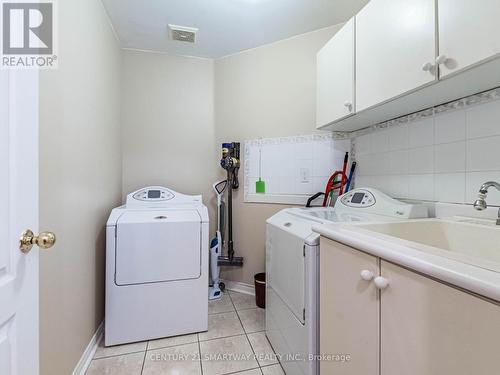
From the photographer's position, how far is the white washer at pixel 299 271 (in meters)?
1.16

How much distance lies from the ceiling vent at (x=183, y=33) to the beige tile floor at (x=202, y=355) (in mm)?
2562

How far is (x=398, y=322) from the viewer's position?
2.35 feet

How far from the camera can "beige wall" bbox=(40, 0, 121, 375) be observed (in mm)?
1121

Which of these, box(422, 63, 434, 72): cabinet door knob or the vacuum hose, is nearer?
box(422, 63, 434, 72): cabinet door knob

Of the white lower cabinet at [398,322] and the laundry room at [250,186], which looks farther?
the laundry room at [250,186]

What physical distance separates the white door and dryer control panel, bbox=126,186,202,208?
139 cm

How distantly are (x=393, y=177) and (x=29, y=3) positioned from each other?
1947mm

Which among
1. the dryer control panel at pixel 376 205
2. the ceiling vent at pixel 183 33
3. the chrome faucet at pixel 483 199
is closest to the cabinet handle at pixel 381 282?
the chrome faucet at pixel 483 199

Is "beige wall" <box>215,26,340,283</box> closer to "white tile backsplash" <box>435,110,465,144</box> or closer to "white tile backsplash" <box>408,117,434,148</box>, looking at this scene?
"white tile backsplash" <box>408,117,434,148</box>

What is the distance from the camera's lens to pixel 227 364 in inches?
61.2

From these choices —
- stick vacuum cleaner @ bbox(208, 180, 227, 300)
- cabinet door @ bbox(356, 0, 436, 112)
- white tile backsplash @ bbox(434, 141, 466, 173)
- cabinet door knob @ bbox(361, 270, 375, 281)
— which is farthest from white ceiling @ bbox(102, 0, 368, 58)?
cabinet door knob @ bbox(361, 270, 375, 281)

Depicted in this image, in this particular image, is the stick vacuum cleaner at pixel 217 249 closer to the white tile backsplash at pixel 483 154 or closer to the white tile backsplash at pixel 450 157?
the white tile backsplash at pixel 450 157

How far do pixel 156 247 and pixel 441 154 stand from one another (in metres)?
1.87

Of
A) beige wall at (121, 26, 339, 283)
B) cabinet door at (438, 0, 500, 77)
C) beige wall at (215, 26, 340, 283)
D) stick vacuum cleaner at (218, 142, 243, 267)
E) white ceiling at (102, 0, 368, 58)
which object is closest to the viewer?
cabinet door at (438, 0, 500, 77)
